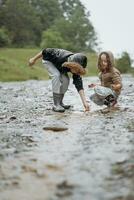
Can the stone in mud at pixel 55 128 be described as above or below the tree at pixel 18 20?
above

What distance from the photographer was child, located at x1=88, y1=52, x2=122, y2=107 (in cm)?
1036

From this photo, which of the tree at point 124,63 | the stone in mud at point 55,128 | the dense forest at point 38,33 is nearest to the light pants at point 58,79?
the stone in mud at point 55,128

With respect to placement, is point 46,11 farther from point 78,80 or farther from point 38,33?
point 78,80

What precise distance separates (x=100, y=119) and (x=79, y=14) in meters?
97.4

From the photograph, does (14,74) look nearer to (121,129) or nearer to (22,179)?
(121,129)

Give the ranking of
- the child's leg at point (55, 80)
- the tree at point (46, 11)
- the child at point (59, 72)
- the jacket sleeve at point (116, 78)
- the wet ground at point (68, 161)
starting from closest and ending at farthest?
the wet ground at point (68, 161), the child at point (59, 72), the child's leg at point (55, 80), the jacket sleeve at point (116, 78), the tree at point (46, 11)

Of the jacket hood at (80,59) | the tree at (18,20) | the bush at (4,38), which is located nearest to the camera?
the jacket hood at (80,59)

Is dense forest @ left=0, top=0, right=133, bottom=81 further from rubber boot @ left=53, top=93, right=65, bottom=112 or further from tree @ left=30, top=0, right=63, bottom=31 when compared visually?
rubber boot @ left=53, top=93, right=65, bottom=112

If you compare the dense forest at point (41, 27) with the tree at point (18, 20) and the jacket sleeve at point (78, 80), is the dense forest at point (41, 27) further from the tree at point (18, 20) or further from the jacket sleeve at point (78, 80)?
→ the jacket sleeve at point (78, 80)

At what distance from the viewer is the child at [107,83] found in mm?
10359

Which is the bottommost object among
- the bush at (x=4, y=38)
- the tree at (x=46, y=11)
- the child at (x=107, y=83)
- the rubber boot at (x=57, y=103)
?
the bush at (x=4, y=38)

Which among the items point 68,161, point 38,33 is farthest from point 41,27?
point 68,161

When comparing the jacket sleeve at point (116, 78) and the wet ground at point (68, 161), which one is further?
the jacket sleeve at point (116, 78)

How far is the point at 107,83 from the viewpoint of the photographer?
427 inches
